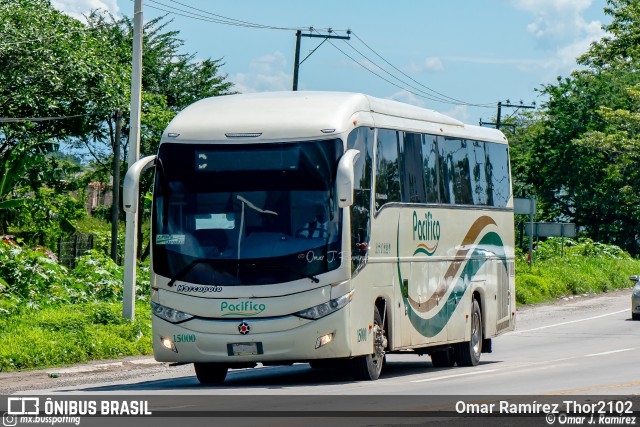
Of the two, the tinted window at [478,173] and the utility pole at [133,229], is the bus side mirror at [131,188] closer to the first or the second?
the utility pole at [133,229]

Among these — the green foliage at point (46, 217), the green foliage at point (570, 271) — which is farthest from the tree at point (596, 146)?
the green foliage at point (46, 217)

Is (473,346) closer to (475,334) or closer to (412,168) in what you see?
(475,334)

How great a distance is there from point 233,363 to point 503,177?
9192 mm

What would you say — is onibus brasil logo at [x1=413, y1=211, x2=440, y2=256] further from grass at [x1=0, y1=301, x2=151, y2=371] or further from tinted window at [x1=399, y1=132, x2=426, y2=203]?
grass at [x1=0, y1=301, x2=151, y2=371]

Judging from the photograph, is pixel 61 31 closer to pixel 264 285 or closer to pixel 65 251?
pixel 65 251

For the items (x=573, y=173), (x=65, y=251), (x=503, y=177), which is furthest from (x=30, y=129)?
(x=573, y=173)

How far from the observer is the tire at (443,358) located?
20.9 m

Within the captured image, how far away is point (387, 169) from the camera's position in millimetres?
17500

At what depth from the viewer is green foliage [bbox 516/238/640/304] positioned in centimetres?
4309

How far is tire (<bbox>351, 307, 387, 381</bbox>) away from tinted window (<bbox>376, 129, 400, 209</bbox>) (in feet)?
5.33

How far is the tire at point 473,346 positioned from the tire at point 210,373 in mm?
5096

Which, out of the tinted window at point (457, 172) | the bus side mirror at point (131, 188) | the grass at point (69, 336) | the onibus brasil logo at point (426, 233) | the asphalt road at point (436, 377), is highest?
the tinted window at point (457, 172)

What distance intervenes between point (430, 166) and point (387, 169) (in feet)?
6.56

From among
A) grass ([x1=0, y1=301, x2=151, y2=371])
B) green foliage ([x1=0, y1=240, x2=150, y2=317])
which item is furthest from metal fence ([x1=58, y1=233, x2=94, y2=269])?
grass ([x1=0, y1=301, x2=151, y2=371])
